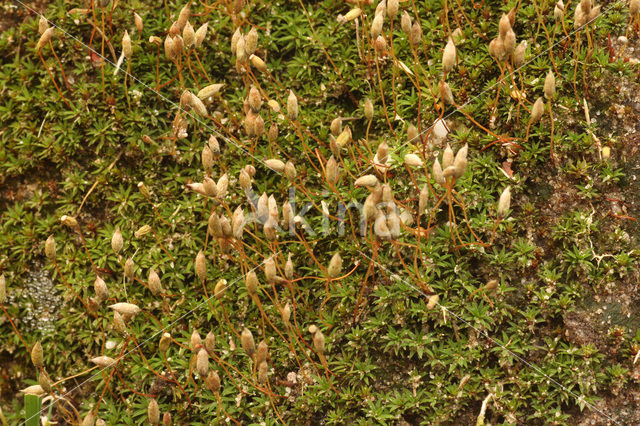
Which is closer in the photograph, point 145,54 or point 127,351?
point 127,351

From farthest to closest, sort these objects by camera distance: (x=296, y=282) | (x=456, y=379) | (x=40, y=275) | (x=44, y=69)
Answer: (x=44, y=69) → (x=40, y=275) → (x=296, y=282) → (x=456, y=379)

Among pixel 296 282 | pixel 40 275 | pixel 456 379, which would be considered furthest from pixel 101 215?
pixel 456 379

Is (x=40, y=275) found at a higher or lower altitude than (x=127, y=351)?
higher

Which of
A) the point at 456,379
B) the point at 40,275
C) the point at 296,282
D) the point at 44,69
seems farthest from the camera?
the point at 44,69

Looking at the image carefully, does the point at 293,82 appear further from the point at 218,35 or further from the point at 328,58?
the point at 218,35

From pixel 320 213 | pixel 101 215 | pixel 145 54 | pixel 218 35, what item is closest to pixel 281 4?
pixel 218 35

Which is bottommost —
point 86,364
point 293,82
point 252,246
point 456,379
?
point 456,379
